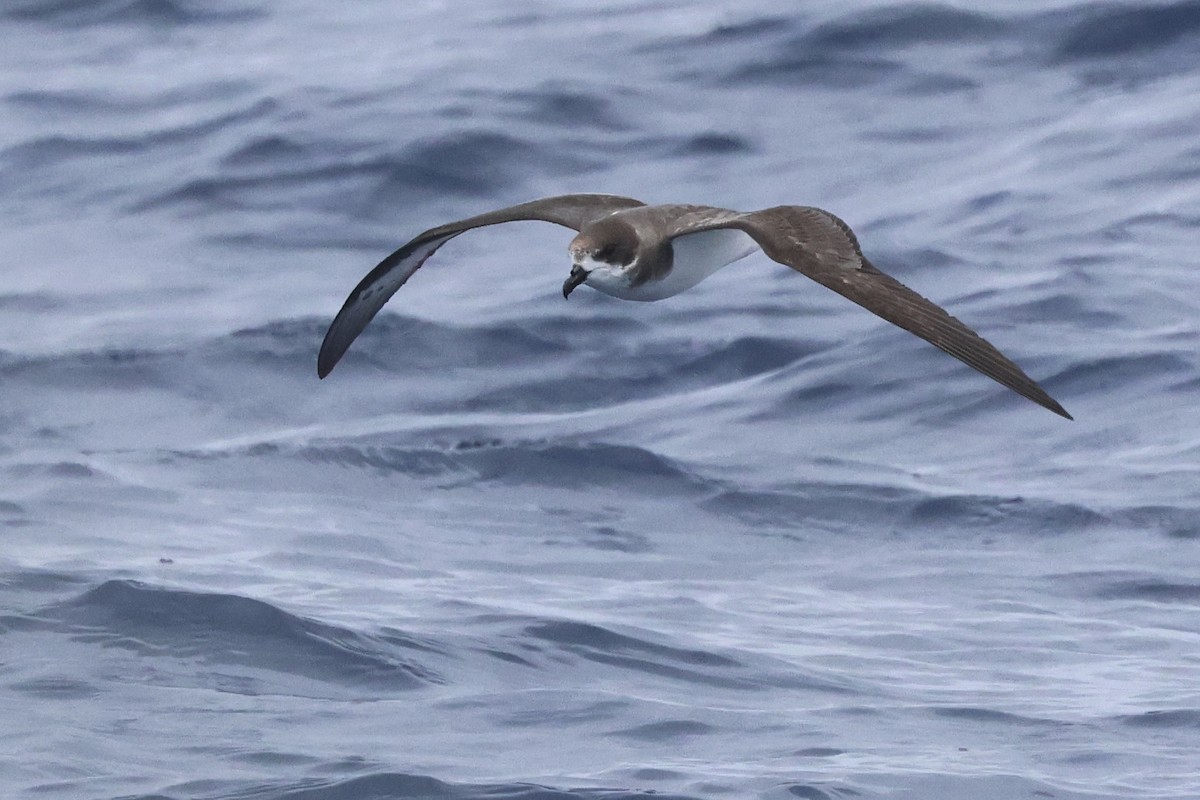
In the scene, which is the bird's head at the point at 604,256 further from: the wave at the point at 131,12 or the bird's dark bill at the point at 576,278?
the wave at the point at 131,12

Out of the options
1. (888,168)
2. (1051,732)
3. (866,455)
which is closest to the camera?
(1051,732)

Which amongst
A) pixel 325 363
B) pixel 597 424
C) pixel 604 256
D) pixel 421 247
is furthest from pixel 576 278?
pixel 597 424

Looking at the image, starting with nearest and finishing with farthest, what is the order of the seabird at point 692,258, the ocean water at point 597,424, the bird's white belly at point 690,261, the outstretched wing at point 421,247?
1. the seabird at point 692,258
2. the bird's white belly at point 690,261
3. the ocean water at point 597,424
4. the outstretched wing at point 421,247

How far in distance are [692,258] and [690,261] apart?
0.01 metres

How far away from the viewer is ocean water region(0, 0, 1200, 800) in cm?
849

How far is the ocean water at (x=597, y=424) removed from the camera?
849cm

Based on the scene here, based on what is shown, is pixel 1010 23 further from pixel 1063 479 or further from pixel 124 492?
pixel 124 492

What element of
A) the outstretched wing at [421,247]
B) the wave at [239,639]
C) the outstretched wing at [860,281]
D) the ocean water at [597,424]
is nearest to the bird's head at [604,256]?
the outstretched wing at [860,281]

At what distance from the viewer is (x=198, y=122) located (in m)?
17.1

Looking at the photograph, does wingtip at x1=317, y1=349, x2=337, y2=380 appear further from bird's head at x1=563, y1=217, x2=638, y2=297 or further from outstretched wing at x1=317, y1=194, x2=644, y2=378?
bird's head at x1=563, y1=217, x2=638, y2=297

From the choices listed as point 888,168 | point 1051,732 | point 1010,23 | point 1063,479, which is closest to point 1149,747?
point 1051,732

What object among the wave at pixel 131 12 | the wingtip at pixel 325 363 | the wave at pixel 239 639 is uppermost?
the wave at pixel 131 12

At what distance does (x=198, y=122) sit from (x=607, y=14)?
13.8 feet

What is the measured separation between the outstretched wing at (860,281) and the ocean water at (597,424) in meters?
2.08
